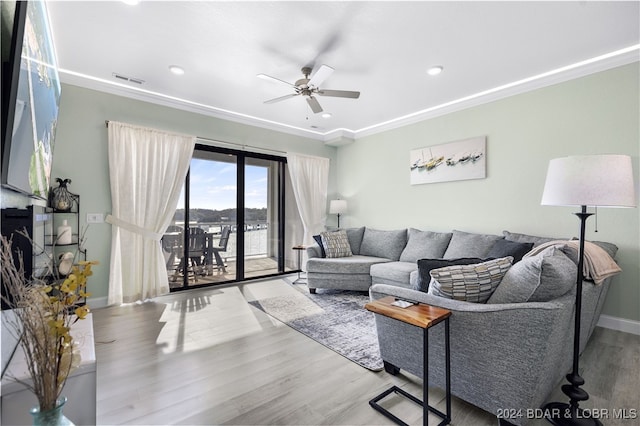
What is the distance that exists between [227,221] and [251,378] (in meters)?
2.98

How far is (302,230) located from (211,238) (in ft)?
5.61

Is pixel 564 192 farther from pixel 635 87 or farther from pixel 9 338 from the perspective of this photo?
pixel 9 338

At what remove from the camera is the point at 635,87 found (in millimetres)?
2836

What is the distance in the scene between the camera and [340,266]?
417 cm

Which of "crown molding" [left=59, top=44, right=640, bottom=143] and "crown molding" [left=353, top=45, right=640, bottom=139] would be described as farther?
"crown molding" [left=59, top=44, right=640, bottom=143]

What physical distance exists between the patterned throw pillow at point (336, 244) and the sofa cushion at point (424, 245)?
0.87 m

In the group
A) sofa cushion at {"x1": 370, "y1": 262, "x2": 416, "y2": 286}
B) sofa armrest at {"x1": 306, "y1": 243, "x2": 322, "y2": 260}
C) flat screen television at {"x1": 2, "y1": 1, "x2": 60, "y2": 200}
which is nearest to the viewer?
A: flat screen television at {"x1": 2, "y1": 1, "x2": 60, "y2": 200}

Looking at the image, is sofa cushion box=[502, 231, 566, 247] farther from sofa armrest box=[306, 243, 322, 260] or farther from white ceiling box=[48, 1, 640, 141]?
sofa armrest box=[306, 243, 322, 260]

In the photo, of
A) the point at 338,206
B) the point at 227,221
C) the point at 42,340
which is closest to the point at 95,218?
the point at 227,221

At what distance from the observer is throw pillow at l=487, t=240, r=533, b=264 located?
2.97 metres

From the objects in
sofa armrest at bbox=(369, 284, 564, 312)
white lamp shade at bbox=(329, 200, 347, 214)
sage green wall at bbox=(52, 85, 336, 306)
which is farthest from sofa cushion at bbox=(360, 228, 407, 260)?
sage green wall at bbox=(52, 85, 336, 306)

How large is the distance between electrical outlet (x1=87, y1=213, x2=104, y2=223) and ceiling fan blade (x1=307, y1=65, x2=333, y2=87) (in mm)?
2934

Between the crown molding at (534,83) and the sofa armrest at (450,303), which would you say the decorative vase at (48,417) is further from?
the crown molding at (534,83)

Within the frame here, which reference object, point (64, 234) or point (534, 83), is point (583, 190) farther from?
point (64, 234)
